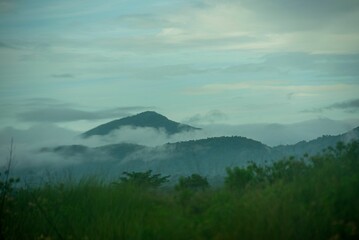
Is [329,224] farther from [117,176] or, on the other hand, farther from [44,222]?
[117,176]

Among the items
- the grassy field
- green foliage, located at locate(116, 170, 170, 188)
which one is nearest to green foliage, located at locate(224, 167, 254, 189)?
the grassy field

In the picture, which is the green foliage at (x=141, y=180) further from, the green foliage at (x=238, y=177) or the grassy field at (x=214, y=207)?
the green foliage at (x=238, y=177)

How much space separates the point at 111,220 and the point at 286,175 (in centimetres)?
456

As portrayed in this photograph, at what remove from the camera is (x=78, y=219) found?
11461mm

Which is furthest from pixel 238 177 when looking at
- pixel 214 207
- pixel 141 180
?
pixel 141 180

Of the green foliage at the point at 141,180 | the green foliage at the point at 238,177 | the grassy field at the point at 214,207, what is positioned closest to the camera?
the grassy field at the point at 214,207

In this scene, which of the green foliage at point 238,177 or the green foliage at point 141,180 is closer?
the green foliage at point 238,177

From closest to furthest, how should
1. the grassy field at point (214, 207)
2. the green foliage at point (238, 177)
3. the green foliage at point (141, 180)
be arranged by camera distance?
the grassy field at point (214, 207) → the green foliage at point (238, 177) → the green foliage at point (141, 180)

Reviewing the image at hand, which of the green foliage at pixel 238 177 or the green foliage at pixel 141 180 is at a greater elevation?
the green foliage at pixel 238 177

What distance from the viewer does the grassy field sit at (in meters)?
9.34

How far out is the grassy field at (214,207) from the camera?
934cm

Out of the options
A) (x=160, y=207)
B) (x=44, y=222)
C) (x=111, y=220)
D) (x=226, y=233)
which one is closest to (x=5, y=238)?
(x=44, y=222)

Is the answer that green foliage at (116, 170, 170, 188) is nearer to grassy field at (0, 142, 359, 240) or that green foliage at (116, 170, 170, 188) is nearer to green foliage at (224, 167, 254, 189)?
grassy field at (0, 142, 359, 240)

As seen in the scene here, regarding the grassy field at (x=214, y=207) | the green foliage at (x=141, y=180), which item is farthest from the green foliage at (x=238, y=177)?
the green foliage at (x=141, y=180)
